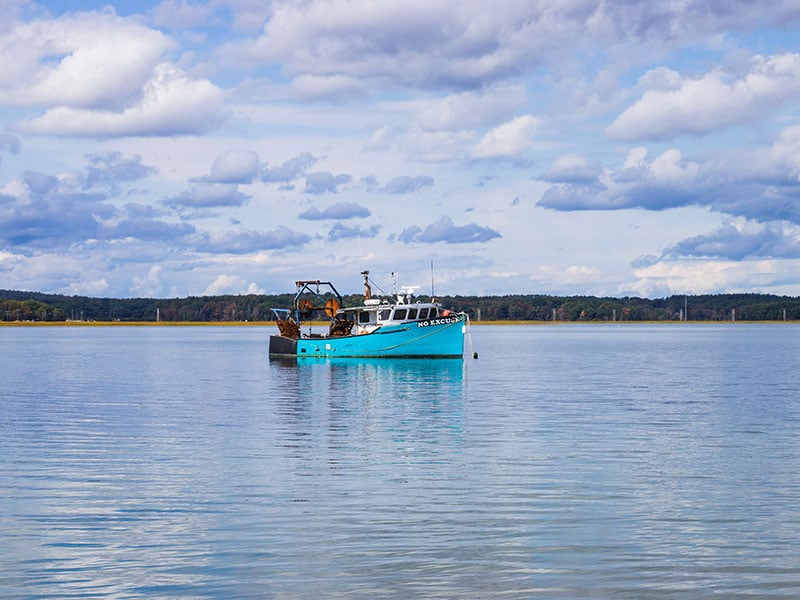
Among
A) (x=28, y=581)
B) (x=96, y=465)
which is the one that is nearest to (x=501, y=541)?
(x=28, y=581)

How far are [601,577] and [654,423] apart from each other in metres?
26.1

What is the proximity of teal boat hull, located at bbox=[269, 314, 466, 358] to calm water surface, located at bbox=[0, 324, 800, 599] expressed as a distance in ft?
116

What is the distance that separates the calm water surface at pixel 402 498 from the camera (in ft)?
56.8

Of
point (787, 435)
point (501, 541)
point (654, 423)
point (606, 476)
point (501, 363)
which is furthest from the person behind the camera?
point (501, 363)

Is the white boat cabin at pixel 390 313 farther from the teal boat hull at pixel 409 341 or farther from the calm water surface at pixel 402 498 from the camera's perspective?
the calm water surface at pixel 402 498

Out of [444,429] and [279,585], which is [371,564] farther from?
[444,429]

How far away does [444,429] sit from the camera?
40.0 metres

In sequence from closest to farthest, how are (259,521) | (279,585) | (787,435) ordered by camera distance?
1. (279,585)
2. (259,521)
3. (787,435)

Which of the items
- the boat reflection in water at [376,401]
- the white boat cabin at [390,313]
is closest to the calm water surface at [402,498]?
the boat reflection in water at [376,401]

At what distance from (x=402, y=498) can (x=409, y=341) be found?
65920 millimetres

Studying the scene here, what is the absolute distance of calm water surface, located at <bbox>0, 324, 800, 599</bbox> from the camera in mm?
17312

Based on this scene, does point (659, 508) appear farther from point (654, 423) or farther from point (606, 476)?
point (654, 423)

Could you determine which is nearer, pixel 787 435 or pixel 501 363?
pixel 787 435

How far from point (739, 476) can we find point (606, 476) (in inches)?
145
